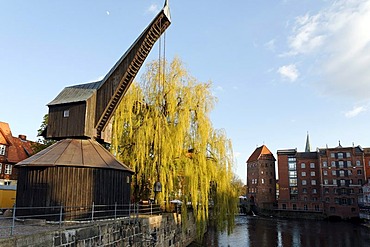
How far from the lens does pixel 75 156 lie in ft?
45.3

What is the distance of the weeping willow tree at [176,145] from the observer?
1858 centimetres

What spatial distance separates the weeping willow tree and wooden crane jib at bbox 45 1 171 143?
235cm

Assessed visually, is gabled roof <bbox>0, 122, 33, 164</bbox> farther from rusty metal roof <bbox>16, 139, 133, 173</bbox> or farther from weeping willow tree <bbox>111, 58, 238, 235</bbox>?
rusty metal roof <bbox>16, 139, 133, 173</bbox>

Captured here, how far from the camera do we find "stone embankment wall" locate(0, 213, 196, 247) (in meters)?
8.53

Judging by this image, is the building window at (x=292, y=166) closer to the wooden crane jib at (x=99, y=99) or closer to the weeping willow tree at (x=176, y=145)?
the weeping willow tree at (x=176, y=145)

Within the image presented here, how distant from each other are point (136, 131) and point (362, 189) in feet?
172

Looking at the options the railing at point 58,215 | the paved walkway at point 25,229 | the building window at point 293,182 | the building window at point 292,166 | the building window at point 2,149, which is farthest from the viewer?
the building window at point 292,166

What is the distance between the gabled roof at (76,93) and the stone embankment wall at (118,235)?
627 centimetres

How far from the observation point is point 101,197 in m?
13.7

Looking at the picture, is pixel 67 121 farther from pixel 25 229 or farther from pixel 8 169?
pixel 8 169

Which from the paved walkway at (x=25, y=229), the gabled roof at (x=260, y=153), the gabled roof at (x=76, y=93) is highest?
the gabled roof at (x=260, y=153)

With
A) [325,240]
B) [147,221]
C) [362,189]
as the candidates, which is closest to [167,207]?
[147,221]

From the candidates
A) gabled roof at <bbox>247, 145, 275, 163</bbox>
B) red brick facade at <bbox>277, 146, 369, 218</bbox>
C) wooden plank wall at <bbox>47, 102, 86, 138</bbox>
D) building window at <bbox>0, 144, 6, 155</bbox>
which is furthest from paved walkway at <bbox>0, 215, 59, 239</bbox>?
gabled roof at <bbox>247, 145, 275, 163</bbox>

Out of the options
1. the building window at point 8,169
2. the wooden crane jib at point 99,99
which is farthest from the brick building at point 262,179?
the wooden crane jib at point 99,99
